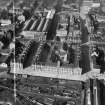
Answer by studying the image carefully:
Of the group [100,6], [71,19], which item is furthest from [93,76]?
[100,6]

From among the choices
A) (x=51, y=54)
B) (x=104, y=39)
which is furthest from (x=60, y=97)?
(x=104, y=39)

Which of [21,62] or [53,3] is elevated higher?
[53,3]

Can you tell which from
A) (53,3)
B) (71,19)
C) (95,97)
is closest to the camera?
(95,97)

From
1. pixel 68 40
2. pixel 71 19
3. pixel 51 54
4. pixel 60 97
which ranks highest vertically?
pixel 71 19

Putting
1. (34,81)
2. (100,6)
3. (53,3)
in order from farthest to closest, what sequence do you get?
(53,3)
(100,6)
(34,81)

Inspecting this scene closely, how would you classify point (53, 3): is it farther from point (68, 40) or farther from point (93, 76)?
point (93, 76)

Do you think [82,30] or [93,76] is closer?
[93,76]
